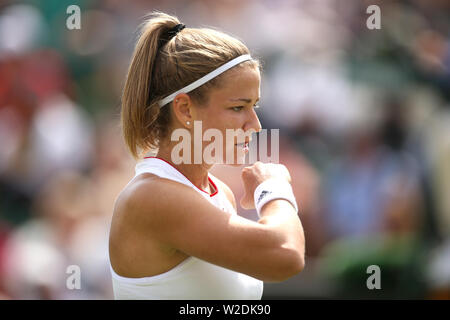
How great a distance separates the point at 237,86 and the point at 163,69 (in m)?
0.24

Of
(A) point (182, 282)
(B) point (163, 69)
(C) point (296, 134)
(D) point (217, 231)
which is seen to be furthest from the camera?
(C) point (296, 134)

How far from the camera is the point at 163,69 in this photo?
5.47 ft

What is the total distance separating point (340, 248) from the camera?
3758 millimetres

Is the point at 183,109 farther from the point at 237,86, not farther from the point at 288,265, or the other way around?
the point at 288,265

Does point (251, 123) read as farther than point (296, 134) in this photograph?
No

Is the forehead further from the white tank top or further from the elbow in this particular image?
the elbow

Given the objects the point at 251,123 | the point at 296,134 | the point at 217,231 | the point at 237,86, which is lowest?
the point at 217,231

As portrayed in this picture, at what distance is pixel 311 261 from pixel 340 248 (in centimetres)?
23

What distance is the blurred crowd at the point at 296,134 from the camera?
12.1 feet

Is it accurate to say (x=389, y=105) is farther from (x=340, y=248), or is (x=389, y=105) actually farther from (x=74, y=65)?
(x=74, y=65)

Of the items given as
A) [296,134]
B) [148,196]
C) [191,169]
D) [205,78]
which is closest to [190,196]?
[148,196]

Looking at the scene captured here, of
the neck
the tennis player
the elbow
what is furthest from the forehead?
the elbow

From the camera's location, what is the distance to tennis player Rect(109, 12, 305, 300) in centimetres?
142
